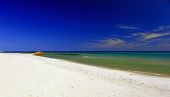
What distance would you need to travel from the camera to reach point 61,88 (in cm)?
871

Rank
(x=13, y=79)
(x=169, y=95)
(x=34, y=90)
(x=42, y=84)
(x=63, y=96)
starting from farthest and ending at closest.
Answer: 1. (x=13, y=79)
2. (x=42, y=84)
3. (x=169, y=95)
4. (x=34, y=90)
5. (x=63, y=96)

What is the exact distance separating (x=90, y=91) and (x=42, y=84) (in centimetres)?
230

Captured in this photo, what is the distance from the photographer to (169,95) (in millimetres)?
8680

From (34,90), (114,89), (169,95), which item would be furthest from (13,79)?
(169,95)

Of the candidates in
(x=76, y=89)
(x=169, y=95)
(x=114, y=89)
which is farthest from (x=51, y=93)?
(x=169, y=95)

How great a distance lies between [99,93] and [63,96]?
4.90 feet

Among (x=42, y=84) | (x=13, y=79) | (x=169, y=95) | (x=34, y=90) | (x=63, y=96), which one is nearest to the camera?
(x=63, y=96)

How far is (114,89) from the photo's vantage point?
8992 mm

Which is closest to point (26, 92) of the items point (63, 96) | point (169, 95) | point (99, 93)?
point (63, 96)

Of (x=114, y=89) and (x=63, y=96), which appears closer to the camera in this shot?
(x=63, y=96)

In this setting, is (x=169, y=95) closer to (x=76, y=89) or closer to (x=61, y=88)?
(x=76, y=89)

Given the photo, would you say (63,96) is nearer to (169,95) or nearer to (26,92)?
(26,92)

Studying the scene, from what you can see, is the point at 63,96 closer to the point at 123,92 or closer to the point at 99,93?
the point at 99,93

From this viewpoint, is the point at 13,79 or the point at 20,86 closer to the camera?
the point at 20,86
